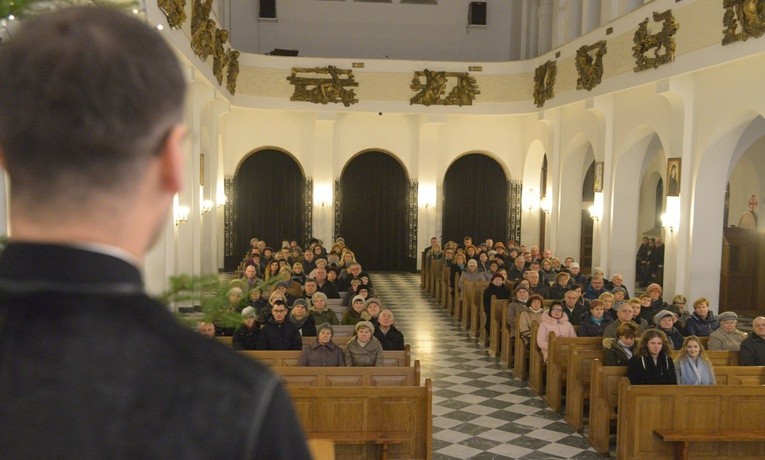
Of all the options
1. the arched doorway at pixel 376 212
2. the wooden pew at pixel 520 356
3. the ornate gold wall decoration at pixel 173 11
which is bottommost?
the wooden pew at pixel 520 356

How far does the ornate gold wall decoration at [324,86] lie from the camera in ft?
74.2

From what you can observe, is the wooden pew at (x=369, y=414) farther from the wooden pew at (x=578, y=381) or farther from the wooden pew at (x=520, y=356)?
the wooden pew at (x=520, y=356)

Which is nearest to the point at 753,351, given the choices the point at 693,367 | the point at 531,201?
the point at 693,367

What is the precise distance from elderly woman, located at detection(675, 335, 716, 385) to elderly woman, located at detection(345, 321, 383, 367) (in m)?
3.26

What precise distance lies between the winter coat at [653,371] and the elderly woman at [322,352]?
3.18m

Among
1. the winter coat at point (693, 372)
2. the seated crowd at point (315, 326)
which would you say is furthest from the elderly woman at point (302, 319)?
the winter coat at point (693, 372)

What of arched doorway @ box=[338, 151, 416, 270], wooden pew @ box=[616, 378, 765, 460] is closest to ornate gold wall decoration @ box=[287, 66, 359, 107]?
arched doorway @ box=[338, 151, 416, 270]

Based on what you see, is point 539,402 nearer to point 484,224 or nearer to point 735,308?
point 735,308

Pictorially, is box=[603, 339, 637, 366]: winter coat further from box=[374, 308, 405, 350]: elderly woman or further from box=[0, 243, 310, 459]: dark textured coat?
box=[0, 243, 310, 459]: dark textured coat

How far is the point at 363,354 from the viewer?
367 inches

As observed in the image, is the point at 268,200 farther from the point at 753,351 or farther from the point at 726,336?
the point at 753,351

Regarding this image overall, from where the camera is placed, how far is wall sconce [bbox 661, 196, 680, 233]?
1519cm

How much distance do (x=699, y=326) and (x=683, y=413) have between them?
11.3 ft

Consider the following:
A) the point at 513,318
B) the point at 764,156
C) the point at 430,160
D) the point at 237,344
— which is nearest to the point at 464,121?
the point at 430,160
